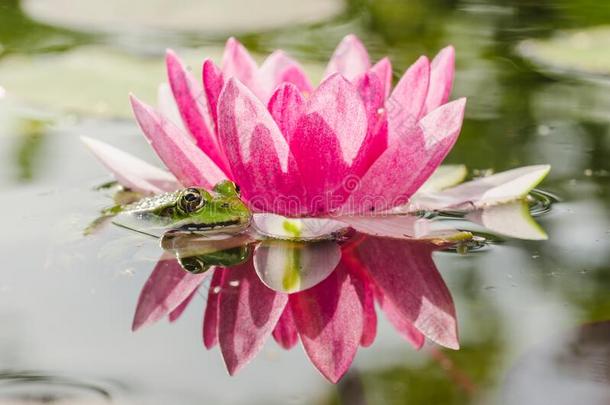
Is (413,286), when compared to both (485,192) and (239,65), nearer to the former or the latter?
(485,192)

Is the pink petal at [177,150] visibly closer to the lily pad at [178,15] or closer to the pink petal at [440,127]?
the pink petal at [440,127]

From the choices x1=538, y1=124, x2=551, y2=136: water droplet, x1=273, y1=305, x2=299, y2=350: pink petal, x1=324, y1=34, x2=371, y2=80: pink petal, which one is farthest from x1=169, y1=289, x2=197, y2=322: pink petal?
x1=538, y1=124, x2=551, y2=136: water droplet

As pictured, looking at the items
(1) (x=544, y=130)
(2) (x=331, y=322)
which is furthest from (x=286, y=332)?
(1) (x=544, y=130)

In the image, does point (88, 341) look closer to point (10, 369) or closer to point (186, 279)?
point (10, 369)

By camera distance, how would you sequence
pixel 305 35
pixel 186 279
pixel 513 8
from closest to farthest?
pixel 186 279 < pixel 305 35 < pixel 513 8

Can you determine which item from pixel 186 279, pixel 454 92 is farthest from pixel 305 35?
pixel 186 279

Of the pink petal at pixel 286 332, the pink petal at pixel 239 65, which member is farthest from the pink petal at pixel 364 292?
the pink petal at pixel 239 65

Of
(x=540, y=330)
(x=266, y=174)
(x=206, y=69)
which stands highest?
(x=206, y=69)
